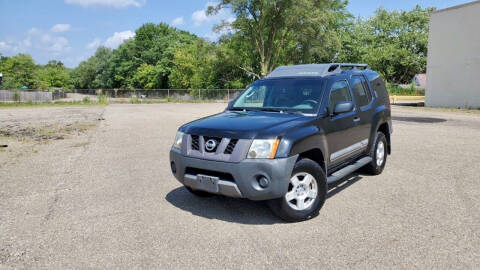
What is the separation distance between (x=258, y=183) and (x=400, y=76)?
65.0m

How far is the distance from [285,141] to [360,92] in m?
2.61

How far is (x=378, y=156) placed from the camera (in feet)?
21.8

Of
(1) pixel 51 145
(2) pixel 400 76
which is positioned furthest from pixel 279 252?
(2) pixel 400 76

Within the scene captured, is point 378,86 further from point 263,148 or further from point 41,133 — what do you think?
point 41,133

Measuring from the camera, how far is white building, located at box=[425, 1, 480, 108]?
25609 millimetres

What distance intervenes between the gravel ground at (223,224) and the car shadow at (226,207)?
0.04 ft

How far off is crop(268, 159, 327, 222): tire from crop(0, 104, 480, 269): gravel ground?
132 mm

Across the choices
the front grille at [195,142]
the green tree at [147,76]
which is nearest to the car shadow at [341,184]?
the front grille at [195,142]

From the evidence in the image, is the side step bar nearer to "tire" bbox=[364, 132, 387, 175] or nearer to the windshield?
"tire" bbox=[364, 132, 387, 175]

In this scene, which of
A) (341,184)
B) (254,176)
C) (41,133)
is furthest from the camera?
(41,133)

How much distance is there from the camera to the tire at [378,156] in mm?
6427

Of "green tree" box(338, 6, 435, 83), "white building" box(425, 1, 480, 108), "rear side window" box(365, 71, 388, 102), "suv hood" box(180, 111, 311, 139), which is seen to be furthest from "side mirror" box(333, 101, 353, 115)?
"green tree" box(338, 6, 435, 83)

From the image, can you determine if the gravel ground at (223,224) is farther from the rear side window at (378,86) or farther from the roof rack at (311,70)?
the roof rack at (311,70)

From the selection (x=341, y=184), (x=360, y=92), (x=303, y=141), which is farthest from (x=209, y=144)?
(x=360, y=92)
